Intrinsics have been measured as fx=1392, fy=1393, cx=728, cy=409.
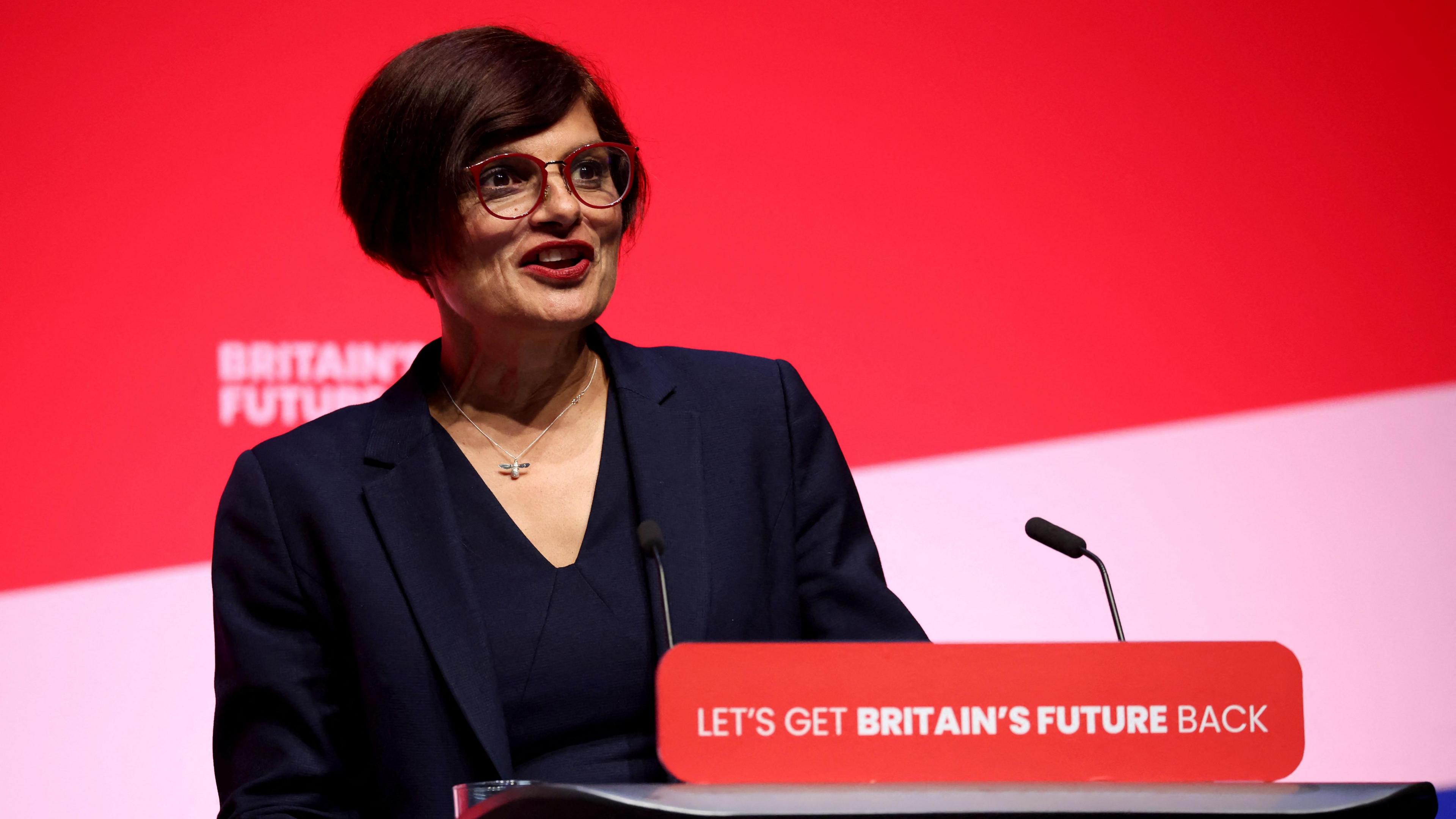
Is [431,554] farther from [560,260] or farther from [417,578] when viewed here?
[560,260]

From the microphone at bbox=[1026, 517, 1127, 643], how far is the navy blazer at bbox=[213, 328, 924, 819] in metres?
0.25

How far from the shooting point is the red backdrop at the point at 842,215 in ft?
7.52

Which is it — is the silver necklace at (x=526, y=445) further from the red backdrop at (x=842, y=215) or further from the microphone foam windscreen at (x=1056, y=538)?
the red backdrop at (x=842, y=215)

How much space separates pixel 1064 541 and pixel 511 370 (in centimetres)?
69

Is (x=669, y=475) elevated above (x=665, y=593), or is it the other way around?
Result: (x=669, y=475)

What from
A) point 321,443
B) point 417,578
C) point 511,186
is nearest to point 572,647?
A: point 417,578

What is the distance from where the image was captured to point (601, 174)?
1.62 metres

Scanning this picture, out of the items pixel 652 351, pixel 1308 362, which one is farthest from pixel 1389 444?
pixel 652 351

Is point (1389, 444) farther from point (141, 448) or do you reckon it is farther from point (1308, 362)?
point (141, 448)

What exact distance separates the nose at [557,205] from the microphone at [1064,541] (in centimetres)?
60

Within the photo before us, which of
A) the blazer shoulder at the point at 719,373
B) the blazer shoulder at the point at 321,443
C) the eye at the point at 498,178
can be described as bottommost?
the blazer shoulder at the point at 321,443

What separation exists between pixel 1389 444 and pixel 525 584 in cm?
195

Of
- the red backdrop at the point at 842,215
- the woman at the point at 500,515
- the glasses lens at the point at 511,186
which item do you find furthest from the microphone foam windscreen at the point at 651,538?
the red backdrop at the point at 842,215

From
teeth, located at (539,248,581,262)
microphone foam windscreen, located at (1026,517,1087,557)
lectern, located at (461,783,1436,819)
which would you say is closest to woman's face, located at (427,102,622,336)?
teeth, located at (539,248,581,262)
